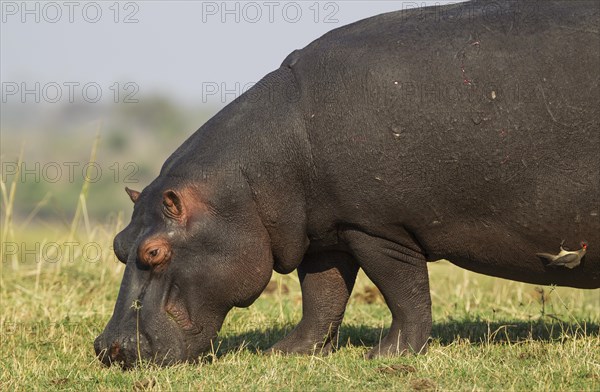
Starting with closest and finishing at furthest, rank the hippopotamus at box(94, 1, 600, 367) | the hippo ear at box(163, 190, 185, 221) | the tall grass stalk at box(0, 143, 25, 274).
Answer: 1. the hippopotamus at box(94, 1, 600, 367)
2. the hippo ear at box(163, 190, 185, 221)
3. the tall grass stalk at box(0, 143, 25, 274)

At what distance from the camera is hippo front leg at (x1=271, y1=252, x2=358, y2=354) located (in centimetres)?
686

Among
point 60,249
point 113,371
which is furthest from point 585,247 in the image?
point 60,249

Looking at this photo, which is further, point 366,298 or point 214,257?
point 366,298

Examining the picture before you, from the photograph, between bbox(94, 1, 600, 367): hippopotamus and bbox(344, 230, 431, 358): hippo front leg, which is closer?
bbox(94, 1, 600, 367): hippopotamus

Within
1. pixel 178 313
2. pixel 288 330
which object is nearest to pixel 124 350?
pixel 178 313

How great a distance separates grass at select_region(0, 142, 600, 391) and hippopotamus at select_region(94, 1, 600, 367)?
1.25ft

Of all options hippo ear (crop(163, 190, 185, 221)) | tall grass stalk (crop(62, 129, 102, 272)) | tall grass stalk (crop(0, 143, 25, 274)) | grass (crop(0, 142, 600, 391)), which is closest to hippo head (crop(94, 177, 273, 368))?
hippo ear (crop(163, 190, 185, 221))

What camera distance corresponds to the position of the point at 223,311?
636 centimetres

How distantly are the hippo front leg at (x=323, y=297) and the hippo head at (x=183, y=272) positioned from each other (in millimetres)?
663

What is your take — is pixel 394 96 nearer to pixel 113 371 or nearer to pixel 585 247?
pixel 585 247

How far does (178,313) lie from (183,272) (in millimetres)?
248

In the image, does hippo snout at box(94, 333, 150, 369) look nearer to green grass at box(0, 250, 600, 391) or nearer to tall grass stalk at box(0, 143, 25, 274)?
green grass at box(0, 250, 600, 391)

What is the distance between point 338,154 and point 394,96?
46 cm

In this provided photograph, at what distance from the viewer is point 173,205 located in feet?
20.3
